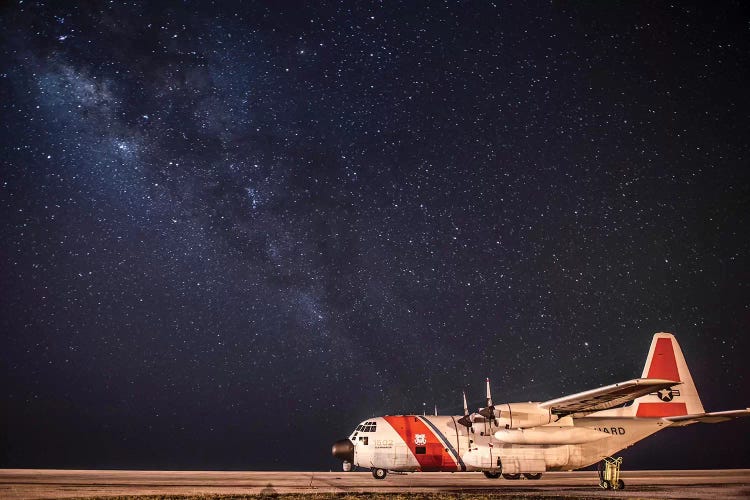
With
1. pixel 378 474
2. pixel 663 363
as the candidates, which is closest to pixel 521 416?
pixel 378 474

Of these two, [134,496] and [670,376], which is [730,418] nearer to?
[670,376]

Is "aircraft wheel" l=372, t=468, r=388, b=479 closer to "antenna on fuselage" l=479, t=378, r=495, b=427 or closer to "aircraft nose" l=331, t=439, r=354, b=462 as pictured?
"aircraft nose" l=331, t=439, r=354, b=462

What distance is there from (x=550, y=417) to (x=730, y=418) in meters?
8.57

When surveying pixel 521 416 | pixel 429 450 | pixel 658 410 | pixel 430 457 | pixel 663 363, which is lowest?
pixel 430 457

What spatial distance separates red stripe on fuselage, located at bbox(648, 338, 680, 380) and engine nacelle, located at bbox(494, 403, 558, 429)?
9889 mm

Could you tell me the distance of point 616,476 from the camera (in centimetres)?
2206

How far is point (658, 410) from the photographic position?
94.5 feet

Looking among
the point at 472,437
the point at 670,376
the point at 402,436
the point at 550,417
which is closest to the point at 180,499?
the point at 402,436

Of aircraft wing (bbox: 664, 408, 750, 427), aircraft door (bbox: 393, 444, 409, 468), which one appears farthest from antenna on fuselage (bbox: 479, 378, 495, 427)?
aircraft wing (bbox: 664, 408, 750, 427)

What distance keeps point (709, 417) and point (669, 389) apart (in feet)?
14.0

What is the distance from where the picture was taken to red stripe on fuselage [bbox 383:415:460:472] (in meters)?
24.6

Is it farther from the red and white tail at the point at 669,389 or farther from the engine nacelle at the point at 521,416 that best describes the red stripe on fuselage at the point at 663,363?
the engine nacelle at the point at 521,416

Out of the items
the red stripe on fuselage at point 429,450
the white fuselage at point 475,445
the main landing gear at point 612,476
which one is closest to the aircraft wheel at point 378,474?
the white fuselage at point 475,445

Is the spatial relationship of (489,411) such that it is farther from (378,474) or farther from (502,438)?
(378,474)
